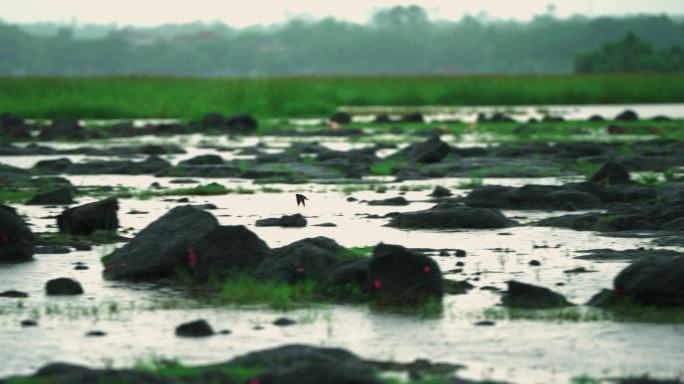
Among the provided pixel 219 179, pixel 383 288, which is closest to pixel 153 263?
pixel 383 288

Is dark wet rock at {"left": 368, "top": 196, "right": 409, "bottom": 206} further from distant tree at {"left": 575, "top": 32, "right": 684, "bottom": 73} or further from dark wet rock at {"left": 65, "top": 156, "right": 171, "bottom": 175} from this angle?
distant tree at {"left": 575, "top": 32, "right": 684, "bottom": 73}

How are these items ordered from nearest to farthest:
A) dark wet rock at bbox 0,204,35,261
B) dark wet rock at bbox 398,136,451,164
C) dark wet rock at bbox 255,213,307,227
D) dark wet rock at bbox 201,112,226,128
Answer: dark wet rock at bbox 0,204,35,261
dark wet rock at bbox 255,213,307,227
dark wet rock at bbox 398,136,451,164
dark wet rock at bbox 201,112,226,128

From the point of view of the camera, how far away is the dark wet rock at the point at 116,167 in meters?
23.1

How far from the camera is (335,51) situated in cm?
15550

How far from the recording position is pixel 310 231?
13.8m

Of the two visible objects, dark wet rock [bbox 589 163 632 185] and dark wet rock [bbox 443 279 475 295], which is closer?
dark wet rock [bbox 443 279 475 295]

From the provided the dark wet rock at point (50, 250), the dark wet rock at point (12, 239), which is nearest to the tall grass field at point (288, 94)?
the dark wet rock at point (50, 250)

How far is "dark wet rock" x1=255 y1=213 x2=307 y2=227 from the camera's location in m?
14.3

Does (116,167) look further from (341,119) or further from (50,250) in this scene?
(341,119)

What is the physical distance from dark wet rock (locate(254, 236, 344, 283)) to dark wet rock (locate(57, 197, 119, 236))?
137 inches

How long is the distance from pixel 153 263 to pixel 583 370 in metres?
4.36

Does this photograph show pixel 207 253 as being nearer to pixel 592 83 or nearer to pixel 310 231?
pixel 310 231

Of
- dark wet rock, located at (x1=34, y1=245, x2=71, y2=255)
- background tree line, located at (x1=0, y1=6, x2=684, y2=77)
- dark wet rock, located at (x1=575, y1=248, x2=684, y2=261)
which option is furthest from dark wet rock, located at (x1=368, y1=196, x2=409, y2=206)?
background tree line, located at (x1=0, y1=6, x2=684, y2=77)

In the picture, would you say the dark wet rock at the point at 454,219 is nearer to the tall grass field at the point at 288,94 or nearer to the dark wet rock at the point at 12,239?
the dark wet rock at the point at 12,239
